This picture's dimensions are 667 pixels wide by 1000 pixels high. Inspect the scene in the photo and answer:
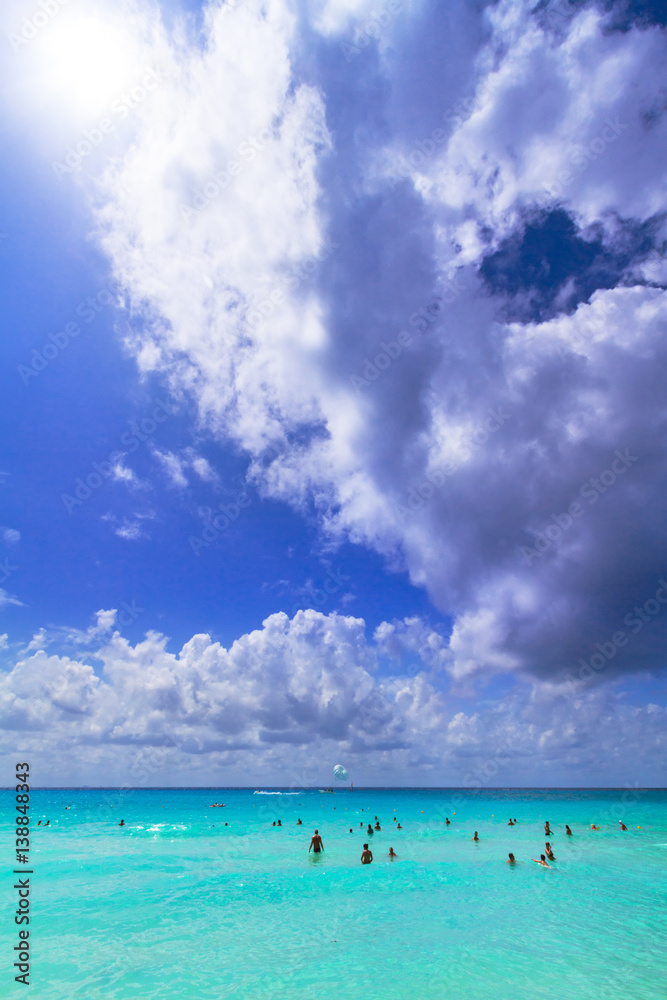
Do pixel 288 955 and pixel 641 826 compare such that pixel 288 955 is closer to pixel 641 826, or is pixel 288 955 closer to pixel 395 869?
pixel 395 869

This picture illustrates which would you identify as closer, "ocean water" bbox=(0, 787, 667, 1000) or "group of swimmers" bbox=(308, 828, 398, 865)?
"ocean water" bbox=(0, 787, 667, 1000)

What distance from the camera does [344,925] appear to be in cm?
2005

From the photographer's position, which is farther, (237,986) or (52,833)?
(52,833)

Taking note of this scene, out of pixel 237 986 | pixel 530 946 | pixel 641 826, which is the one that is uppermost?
pixel 237 986

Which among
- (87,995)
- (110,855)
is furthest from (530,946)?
(110,855)

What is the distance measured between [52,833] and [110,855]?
2235cm

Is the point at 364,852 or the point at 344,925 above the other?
the point at 344,925

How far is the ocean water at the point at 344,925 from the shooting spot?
14.6 metres

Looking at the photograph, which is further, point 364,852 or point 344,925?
point 364,852

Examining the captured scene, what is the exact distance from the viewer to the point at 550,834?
50.7 m

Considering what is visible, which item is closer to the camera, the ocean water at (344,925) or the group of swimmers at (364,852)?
the ocean water at (344,925)

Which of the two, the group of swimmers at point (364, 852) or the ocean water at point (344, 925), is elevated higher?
the ocean water at point (344, 925)

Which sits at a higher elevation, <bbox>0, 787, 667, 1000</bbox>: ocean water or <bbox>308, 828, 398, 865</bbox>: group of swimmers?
<bbox>0, 787, 667, 1000</bbox>: ocean water

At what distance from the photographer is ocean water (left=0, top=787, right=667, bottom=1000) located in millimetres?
14594
